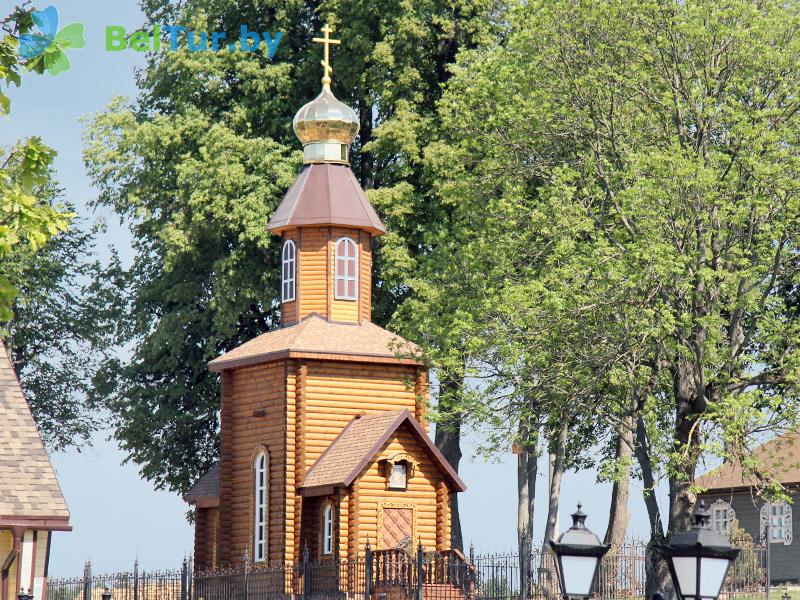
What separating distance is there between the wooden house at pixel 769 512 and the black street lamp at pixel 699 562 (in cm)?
3641

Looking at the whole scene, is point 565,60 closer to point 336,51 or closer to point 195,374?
point 336,51

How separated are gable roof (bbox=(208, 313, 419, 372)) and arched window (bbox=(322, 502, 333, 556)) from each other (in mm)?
3906

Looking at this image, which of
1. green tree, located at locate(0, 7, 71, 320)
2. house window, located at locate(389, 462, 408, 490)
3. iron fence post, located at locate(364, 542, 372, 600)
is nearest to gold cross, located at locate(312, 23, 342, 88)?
house window, located at locate(389, 462, 408, 490)

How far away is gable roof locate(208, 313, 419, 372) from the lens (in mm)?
39062

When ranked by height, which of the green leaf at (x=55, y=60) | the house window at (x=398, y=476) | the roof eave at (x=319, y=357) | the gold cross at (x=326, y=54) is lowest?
the house window at (x=398, y=476)

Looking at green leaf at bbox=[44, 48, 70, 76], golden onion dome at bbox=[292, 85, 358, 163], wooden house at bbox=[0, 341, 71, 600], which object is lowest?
wooden house at bbox=[0, 341, 71, 600]

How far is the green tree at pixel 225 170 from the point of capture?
148 feet

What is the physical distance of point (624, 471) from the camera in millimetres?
32062

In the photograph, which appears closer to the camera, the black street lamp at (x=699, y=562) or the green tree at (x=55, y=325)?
the black street lamp at (x=699, y=562)

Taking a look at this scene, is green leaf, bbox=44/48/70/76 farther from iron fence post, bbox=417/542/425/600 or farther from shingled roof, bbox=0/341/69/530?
iron fence post, bbox=417/542/425/600

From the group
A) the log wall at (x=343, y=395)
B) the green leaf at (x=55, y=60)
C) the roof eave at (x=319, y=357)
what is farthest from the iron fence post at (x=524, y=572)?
the green leaf at (x=55, y=60)

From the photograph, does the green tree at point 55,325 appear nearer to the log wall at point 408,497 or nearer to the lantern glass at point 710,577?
the log wall at point 408,497

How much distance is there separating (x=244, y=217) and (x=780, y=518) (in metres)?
21.3

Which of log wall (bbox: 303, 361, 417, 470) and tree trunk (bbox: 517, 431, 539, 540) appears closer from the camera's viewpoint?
log wall (bbox: 303, 361, 417, 470)
